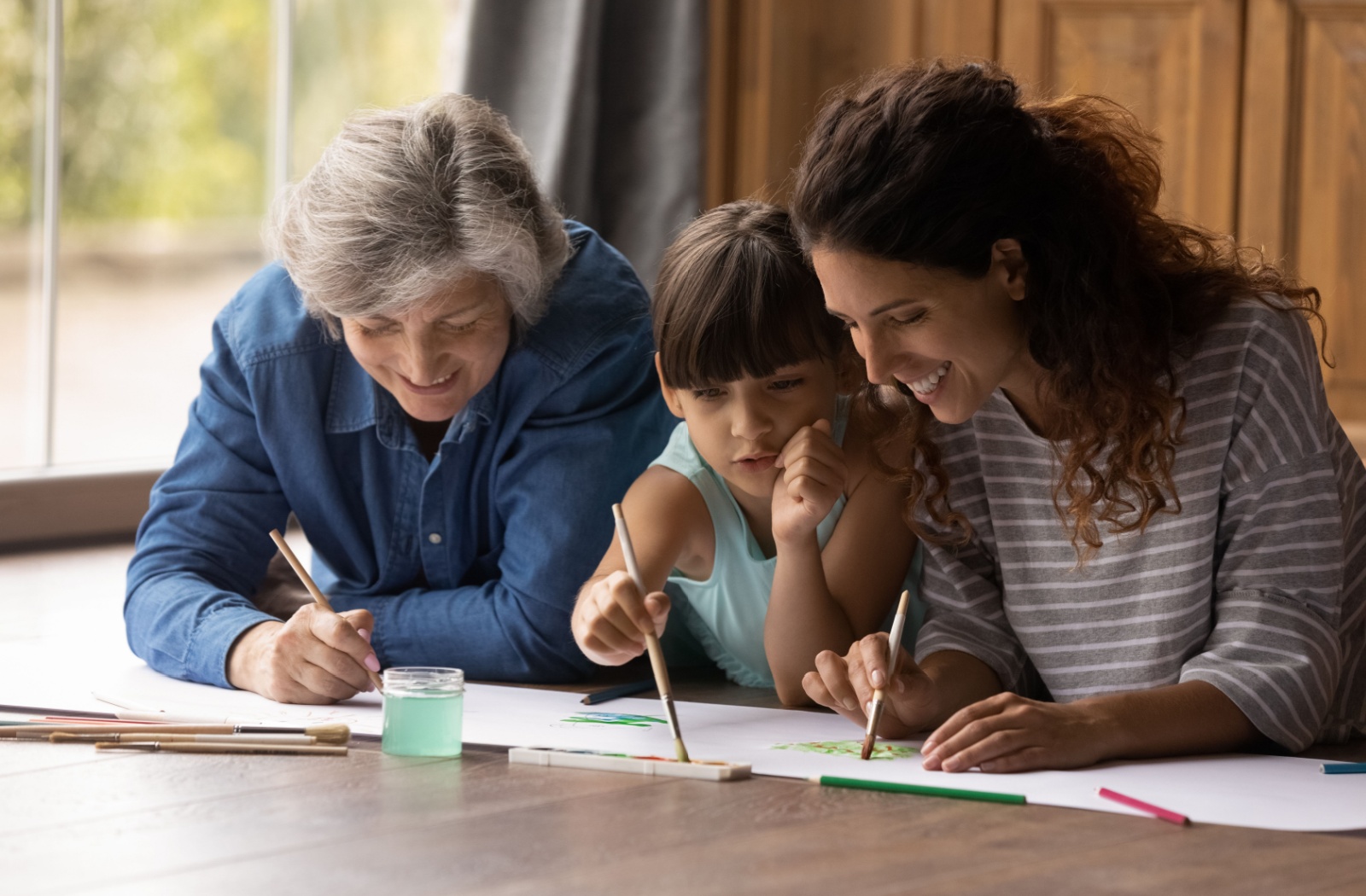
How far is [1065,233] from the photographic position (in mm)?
1541

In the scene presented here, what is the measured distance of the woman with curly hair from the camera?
1.49m

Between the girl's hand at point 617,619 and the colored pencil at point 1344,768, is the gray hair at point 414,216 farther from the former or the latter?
the colored pencil at point 1344,768

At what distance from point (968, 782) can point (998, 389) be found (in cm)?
48

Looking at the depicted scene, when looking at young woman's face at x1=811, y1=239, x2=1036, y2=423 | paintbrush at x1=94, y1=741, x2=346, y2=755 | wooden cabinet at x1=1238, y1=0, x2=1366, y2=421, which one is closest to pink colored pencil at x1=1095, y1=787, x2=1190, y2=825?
young woman's face at x1=811, y1=239, x2=1036, y2=423

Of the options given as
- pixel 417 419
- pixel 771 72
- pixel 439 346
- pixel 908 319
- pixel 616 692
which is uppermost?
pixel 771 72

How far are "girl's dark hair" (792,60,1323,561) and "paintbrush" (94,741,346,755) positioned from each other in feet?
2.13

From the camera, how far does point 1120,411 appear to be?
156cm

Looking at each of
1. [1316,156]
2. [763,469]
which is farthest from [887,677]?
[1316,156]

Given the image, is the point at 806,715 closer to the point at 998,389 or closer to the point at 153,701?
the point at 998,389

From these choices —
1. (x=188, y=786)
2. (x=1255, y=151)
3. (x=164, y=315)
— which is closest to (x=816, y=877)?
(x=188, y=786)

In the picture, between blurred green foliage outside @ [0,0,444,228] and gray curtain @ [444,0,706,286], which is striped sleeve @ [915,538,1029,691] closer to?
gray curtain @ [444,0,706,286]

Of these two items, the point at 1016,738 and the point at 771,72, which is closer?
the point at 1016,738

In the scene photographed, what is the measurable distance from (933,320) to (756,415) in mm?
272

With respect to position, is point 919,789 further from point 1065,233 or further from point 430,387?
point 430,387
